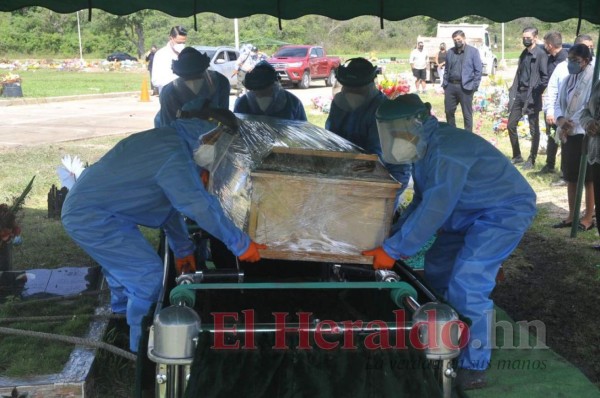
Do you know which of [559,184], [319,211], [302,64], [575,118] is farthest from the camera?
[302,64]

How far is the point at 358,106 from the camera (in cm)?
537

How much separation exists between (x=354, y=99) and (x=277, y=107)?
828 millimetres

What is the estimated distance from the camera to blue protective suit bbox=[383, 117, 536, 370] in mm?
3375

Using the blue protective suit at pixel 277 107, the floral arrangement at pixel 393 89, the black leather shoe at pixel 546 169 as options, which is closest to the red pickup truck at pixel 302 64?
the floral arrangement at pixel 393 89

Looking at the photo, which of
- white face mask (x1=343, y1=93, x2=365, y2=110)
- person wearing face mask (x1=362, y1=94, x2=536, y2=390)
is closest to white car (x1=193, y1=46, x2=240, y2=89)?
white face mask (x1=343, y1=93, x2=365, y2=110)

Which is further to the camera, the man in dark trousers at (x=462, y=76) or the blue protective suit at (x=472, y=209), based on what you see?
the man in dark trousers at (x=462, y=76)

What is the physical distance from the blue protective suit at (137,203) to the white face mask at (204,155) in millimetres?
42

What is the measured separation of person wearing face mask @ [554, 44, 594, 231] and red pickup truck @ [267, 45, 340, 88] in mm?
15051

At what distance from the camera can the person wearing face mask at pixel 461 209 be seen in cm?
335

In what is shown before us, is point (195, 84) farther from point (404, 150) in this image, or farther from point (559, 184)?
point (559, 184)

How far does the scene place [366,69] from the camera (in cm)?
520

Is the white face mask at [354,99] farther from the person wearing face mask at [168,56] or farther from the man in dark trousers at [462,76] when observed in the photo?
the man in dark trousers at [462,76]

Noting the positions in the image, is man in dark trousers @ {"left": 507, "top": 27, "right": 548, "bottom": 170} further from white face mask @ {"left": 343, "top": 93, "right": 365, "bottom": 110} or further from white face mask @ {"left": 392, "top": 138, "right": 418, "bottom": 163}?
white face mask @ {"left": 392, "top": 138, "right": 418, "bottom": 163}

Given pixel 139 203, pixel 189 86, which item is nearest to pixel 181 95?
pixel 189 86
